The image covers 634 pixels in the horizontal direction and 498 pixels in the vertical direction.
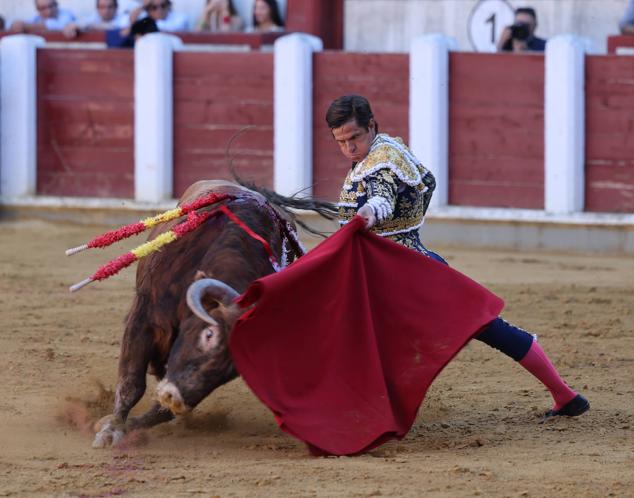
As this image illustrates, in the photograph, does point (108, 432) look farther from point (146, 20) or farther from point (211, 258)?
point (146, 20)

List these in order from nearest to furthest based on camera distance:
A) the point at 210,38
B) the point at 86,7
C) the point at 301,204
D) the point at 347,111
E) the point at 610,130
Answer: the point at 347,111
the point at 301,204
the point at 610,130
the point at 210,38
the point at 86,7

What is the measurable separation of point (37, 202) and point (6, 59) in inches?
37.2

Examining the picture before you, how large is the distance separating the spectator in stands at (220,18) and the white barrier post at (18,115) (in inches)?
50.2

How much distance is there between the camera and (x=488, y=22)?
9.82 m

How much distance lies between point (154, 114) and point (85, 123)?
1.77ft

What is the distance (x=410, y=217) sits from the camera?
386 centimetres

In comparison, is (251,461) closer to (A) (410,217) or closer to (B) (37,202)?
(A) (410,217)

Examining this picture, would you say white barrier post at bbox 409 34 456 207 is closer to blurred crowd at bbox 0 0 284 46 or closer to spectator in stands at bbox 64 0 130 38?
blurred crowd at bbox 0 0 284 46

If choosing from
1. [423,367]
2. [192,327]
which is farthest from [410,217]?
[192,327]

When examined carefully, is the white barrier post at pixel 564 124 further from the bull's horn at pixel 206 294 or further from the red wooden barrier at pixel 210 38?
the bull's horn at pixel 206 294

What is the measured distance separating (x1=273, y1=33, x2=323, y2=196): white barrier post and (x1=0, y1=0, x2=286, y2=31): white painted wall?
172cm

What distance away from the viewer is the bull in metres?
3.52

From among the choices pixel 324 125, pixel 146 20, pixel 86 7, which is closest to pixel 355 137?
pixel 324 125

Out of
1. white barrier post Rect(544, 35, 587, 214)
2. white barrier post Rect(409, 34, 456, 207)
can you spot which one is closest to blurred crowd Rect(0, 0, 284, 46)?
white barrier post Rect(409, 34, 456, 207)
